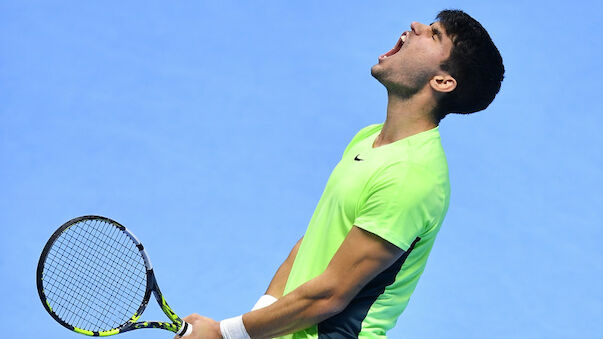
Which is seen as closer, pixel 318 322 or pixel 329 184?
pixel 318 322

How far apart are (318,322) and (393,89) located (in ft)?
2.78

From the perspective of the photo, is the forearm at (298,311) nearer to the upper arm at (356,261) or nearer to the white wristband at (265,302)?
the upper arm at (356,261)

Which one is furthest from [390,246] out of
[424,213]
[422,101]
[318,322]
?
[422,101]

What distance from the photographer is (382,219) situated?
2.87m

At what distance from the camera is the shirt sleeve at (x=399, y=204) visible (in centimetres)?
286

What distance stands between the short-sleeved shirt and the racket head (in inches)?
28.1

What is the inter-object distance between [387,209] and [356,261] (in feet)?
0.62

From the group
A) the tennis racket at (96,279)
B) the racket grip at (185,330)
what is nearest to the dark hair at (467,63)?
the racket grip at (185,330)

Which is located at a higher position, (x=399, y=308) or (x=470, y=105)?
(x=470, y=105)

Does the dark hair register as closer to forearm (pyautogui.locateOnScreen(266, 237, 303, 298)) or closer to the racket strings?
forearm (pyautogui.locateOnScreen(266, 237, 303, 298))

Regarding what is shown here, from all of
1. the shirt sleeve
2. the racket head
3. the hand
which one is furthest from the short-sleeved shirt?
the racket head

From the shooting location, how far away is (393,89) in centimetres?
321

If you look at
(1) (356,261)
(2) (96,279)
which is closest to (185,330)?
(1) (356,261)

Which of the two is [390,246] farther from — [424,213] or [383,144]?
[383,144]
